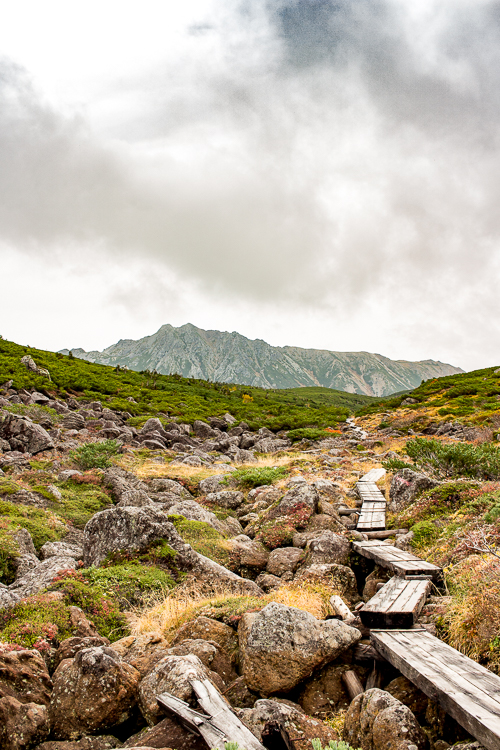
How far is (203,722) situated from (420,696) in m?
2.74

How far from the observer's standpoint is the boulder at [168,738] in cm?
396

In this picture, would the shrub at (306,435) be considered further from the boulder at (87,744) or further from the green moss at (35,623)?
the boulder at (87,744)

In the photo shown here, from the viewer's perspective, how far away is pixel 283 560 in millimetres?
9938

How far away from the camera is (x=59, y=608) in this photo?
6.21 meters

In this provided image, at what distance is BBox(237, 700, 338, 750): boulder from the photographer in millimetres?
4195

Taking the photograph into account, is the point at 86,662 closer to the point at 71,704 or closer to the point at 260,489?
the point at 71,704

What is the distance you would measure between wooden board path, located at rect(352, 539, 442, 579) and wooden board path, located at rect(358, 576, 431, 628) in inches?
15.1

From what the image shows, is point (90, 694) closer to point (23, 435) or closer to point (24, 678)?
point (24, 678)

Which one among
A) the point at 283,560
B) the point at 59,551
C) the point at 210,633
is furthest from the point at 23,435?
the point at 210,633

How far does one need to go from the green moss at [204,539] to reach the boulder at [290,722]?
571cm

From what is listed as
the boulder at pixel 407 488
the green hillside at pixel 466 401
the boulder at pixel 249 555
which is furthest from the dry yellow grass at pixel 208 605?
the green hillside at pixel 466 401

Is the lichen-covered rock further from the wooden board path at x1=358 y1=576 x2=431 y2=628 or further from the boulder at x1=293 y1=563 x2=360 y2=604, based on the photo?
the boulder at x1=293 y1=563 x2=360 y2=604

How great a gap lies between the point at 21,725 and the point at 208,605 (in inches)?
135

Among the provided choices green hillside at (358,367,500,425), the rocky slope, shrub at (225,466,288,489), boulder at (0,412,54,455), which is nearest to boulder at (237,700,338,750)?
the rocky slope
